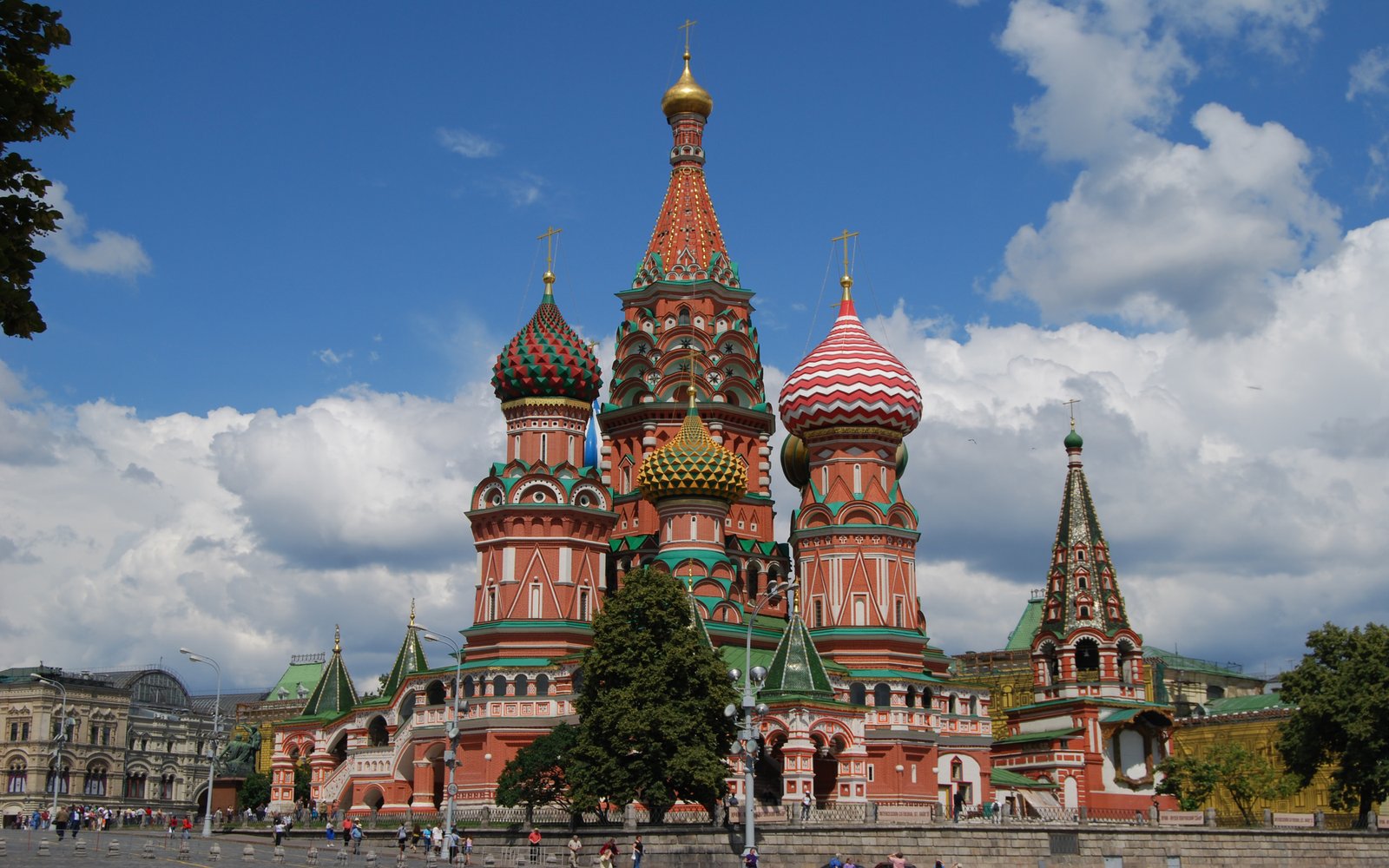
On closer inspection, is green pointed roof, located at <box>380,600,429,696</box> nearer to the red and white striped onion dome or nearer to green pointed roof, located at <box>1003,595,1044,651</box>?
the red and white striped onion dome

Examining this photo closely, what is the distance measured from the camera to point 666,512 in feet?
188

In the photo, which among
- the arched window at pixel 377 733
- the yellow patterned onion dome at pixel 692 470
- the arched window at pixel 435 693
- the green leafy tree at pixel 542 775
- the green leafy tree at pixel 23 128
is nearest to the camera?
the green leafy tree at pixel 23 128

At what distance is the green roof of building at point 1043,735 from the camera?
2441 inches

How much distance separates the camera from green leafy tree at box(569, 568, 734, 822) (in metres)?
40.7

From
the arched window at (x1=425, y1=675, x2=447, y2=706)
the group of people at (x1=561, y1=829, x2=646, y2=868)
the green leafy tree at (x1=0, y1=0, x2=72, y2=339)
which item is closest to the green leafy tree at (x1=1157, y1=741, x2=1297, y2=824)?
the group of people at (x1=561, y1=829, x2=646, y2=868)

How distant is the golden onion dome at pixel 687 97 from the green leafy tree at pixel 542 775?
102 feet

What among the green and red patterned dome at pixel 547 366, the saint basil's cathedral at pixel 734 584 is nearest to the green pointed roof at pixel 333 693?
the saint basil's cathedral at pixel 734 584

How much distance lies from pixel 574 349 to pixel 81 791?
4811 centimetres

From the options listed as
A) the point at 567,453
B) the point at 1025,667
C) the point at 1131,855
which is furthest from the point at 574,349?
the point at 1025,667

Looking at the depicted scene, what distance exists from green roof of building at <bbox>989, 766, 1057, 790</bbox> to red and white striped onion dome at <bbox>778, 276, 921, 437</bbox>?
13.5m

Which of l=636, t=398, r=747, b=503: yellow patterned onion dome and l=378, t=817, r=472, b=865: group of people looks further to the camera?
l=636, t=398, r=747, b=503: yellow patterned onion dome

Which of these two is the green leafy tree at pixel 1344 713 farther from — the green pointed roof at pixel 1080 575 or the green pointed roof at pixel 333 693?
the green pointed roof at pixel 333 693

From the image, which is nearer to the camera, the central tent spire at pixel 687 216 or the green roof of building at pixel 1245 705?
the central tent spire at pixel 687 216

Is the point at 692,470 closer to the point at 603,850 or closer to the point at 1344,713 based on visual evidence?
the point at 603,850
